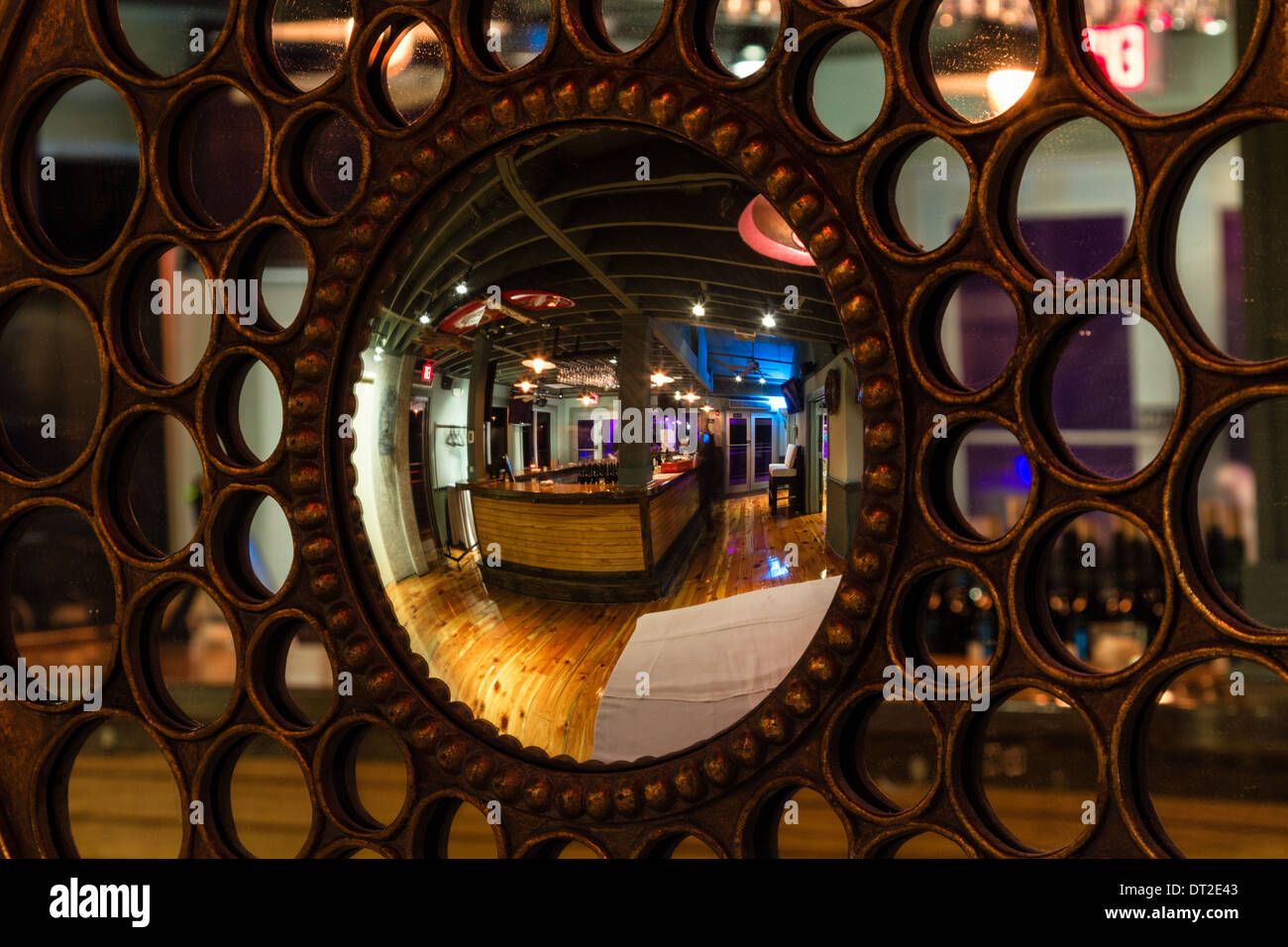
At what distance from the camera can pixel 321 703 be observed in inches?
33.8

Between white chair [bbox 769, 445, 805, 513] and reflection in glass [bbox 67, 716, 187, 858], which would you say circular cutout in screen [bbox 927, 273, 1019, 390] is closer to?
white chair [bbox 769, 445, 805, 513]

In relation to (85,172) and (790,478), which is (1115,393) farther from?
(85,172)

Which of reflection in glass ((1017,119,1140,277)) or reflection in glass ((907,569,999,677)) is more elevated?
reflection in glass ((1017,119,1140,277))

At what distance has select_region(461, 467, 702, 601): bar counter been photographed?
0.77m

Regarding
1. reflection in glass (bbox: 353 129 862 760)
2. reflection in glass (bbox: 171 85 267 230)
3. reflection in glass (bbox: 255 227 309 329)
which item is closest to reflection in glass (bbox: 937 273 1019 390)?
reflection in glass (bbox: 353 129 862 760)

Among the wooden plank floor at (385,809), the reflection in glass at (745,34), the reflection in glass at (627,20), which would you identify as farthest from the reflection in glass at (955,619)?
the reflection in glass at (627,20)

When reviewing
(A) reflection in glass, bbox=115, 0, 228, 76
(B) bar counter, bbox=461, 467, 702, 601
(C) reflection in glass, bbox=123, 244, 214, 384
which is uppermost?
(A) reflection in glass, bbox=115, 0, 228, 76

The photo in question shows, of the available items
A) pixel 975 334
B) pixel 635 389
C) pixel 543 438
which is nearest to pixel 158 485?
pixel 543 438

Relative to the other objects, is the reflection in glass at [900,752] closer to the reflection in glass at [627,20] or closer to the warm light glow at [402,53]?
the reflection in glass at [627,20]

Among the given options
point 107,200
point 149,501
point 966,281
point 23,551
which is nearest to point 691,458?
point 966,281

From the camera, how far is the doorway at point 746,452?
2.52 ft

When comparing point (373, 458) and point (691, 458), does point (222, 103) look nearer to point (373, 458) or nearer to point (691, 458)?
point (373, 458)

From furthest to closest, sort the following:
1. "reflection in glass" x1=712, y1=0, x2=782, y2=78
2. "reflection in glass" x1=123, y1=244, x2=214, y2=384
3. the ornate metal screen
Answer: "reflection in glass" x1=123, y1=244, x2=214, y2=384, "reflection in glass" x1=712, y1=0, x2=782, y2=78, the ornate metal screen

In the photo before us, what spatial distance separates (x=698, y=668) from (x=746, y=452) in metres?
0.25
